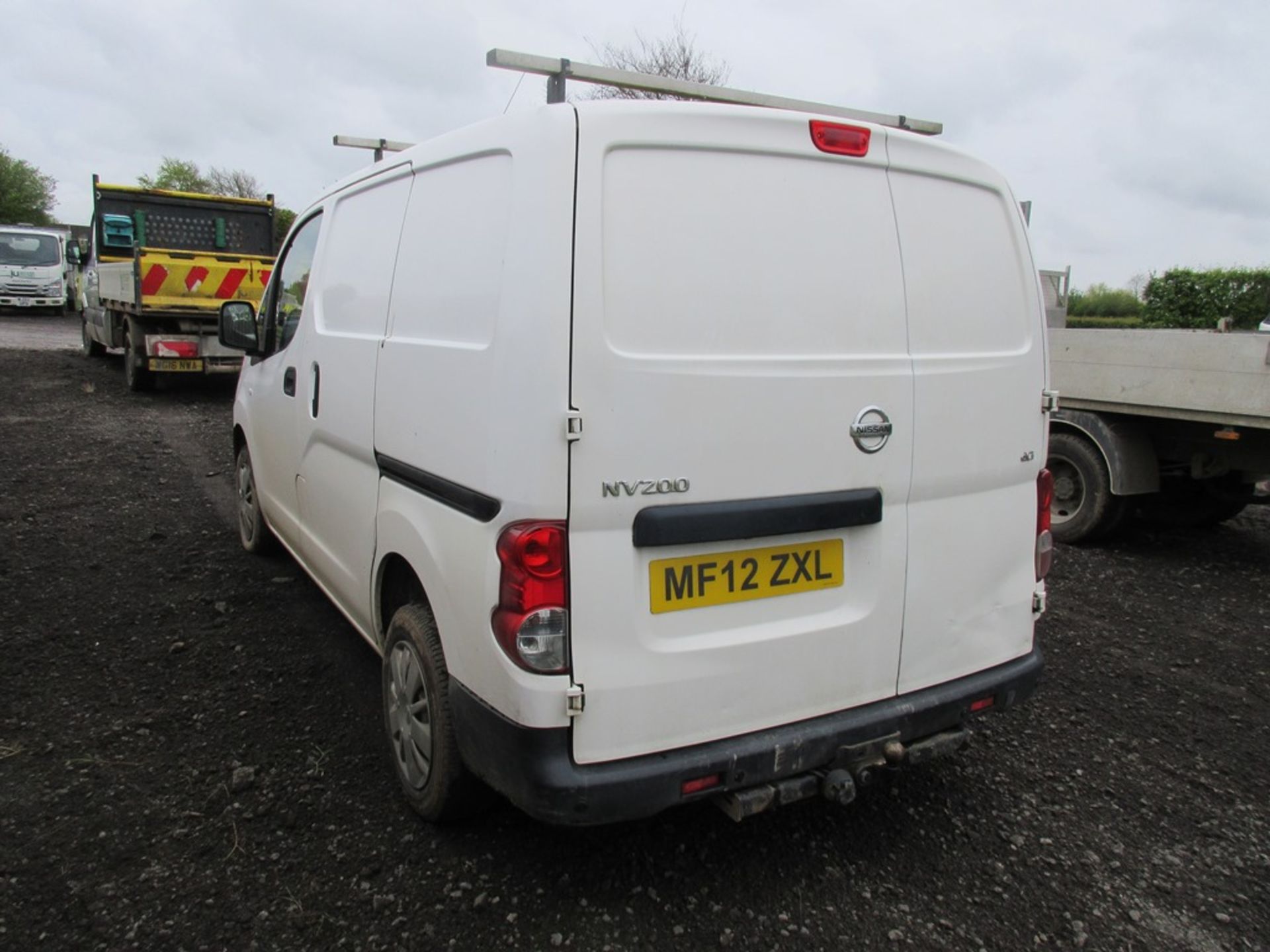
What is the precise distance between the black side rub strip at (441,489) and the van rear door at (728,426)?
0.23 metres

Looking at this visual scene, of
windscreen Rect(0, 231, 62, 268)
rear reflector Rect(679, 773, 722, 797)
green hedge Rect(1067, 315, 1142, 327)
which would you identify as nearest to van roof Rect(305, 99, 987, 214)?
rear reflector Rect(679, 773, 722, 797)

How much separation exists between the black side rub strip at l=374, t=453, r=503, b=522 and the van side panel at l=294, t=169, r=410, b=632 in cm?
17

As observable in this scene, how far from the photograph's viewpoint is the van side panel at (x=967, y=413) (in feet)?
8.32

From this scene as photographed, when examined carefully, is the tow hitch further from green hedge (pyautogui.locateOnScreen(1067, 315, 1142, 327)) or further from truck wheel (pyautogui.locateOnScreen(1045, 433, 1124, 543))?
green hedge (pyautogui.locateOnScreen(1067, 315, 1142, 327))

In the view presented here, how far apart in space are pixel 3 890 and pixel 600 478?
2.02 meters

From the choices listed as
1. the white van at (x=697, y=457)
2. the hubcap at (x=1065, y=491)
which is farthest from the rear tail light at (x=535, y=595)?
the hubcap at (x=1065, y=491)

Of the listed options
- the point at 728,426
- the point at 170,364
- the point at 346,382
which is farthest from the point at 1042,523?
the point at 170,364

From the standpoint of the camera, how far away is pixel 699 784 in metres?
2.26

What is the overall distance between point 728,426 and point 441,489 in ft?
2.60

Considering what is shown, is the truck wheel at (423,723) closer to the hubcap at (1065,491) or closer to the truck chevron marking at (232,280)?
the hubcap at (1065,491)

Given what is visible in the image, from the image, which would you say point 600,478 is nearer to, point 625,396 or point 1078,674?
point 625,396

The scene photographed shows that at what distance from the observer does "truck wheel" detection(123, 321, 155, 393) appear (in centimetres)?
1140

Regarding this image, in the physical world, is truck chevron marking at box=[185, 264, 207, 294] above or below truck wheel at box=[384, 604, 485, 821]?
above

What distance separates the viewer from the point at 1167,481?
20.7 ft
